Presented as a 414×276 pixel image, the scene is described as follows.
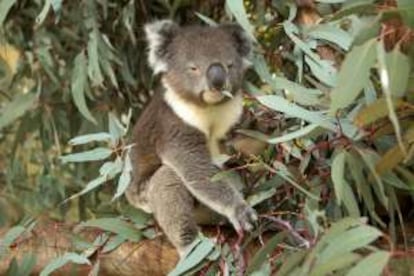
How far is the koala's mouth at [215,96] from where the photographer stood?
3441mm

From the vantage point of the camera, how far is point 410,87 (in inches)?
93.7

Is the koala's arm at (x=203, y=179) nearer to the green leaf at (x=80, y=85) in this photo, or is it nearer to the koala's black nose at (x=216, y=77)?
the koala's black nose at (x=216, y=77)

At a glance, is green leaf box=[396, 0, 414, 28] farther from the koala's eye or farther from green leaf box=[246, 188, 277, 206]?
the koala's eye

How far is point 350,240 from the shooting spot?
7.21ft

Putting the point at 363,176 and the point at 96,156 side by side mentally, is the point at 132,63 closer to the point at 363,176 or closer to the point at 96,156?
the point at 96,156

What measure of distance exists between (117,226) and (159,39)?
80 centimetres

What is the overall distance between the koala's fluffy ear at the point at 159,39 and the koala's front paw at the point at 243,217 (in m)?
0.77

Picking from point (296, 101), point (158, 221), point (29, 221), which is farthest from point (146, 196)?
point (296, 101)

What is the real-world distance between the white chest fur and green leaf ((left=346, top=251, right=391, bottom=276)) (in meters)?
1.49

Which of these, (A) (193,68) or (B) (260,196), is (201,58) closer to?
(A) (193,68)

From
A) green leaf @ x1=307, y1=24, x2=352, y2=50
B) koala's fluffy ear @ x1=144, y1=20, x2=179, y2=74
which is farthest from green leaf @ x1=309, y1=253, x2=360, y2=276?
koala's fluffy ear @ x1=144, y1=20, x2=179, y2=74

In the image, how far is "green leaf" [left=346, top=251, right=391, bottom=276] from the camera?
2.05 metres

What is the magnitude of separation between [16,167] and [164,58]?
1449mm

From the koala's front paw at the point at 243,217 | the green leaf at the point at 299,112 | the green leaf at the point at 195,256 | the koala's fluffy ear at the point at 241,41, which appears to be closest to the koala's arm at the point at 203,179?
the koala's front paw at the point at 243,217
